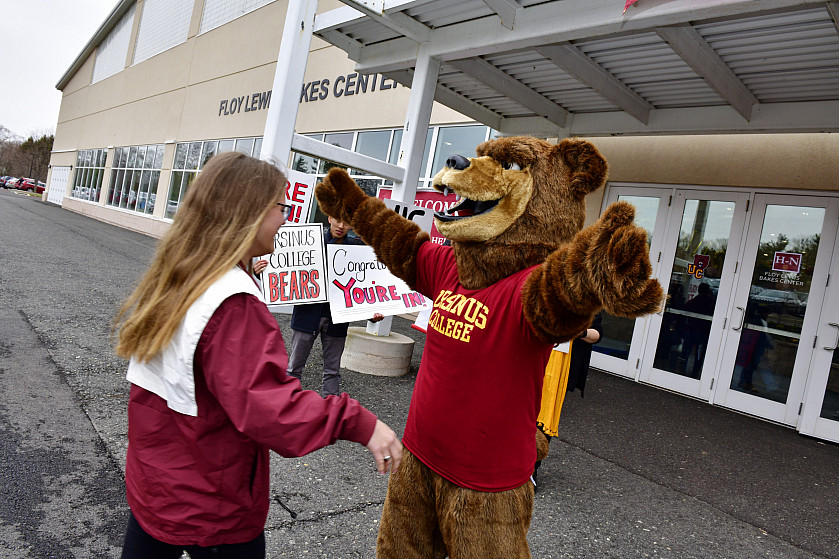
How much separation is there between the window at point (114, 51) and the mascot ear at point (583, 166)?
3347 centimetres

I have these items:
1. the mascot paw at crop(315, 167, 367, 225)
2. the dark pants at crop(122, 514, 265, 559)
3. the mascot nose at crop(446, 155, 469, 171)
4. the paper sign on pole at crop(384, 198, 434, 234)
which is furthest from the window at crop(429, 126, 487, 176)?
the dark pants at crop(122, 514, 265, 559)

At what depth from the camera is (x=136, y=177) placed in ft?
80.6

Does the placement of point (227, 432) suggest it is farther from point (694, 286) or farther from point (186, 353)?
point (694, 286)

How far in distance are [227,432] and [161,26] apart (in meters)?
29.3

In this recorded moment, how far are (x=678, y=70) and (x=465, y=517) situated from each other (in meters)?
4.94

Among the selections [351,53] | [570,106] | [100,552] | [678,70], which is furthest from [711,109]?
[100,552]

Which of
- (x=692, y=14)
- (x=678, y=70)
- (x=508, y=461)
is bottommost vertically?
(x=508, y=461)

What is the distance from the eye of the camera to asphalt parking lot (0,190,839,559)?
2.79 meters

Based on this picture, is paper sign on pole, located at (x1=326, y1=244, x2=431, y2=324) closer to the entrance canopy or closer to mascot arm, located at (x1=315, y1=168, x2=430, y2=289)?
the entrance canopy

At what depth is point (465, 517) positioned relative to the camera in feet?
5.97

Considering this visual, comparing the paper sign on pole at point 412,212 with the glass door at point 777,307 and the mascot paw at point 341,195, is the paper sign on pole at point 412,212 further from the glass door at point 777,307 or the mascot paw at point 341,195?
the glass door at point 777,307

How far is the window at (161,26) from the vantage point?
907 inches

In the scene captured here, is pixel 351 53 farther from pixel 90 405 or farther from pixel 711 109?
pixel 90 405

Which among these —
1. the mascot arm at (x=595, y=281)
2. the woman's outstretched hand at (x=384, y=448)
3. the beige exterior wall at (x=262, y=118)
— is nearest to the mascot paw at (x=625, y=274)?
the mascot arm at (x=595, y=281)
